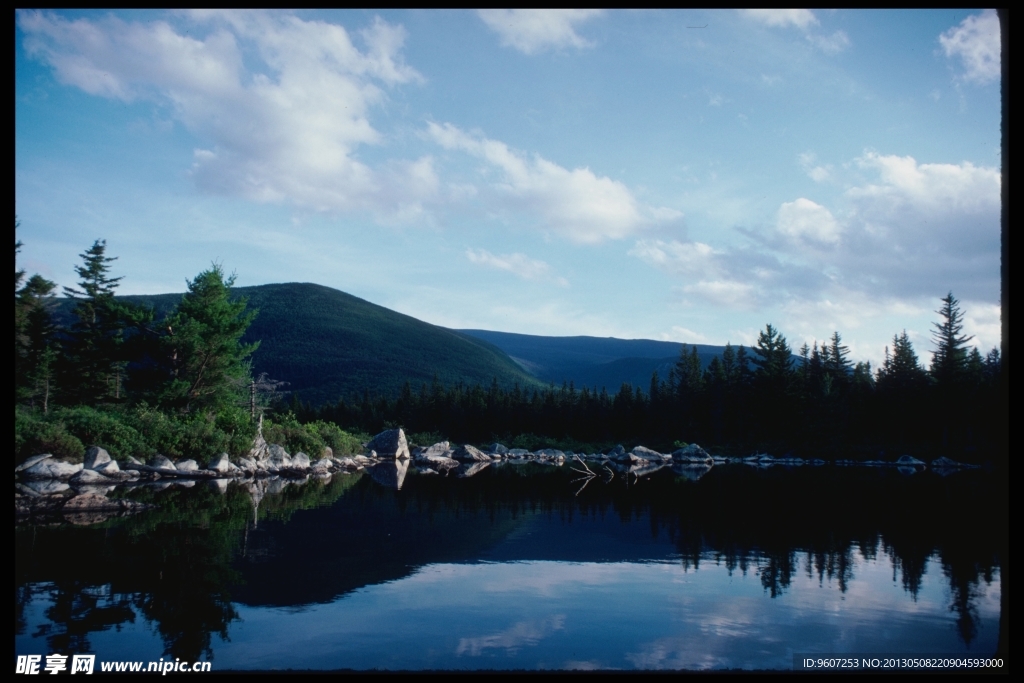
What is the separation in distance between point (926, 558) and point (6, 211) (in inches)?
717

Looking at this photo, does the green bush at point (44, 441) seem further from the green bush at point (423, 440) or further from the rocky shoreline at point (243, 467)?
the green bush at point (423, 440)

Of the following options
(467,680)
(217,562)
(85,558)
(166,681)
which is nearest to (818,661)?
(467,680)

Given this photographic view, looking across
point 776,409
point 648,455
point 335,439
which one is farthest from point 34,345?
point 776,409

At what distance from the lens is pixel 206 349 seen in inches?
1315

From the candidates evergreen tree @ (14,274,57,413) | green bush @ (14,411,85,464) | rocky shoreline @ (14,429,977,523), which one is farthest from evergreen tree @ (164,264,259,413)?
green bush @ (14,411,85,464)

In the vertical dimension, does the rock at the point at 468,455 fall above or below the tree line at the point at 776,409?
below

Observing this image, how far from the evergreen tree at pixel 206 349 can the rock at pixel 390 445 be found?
A: 24997 mm

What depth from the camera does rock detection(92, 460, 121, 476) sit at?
24.4m

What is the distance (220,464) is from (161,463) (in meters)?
2.70

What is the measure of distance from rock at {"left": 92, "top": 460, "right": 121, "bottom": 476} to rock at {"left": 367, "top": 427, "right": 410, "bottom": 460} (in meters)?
34.4

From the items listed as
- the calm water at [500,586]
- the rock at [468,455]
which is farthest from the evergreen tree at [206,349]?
the rock at [468,455]

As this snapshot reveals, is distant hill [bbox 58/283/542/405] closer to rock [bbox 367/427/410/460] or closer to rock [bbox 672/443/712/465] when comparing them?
rock [bbox 367/427/410/460]

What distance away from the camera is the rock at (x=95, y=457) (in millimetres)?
Answer: 24438

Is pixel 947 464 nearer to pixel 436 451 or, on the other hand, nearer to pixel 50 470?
pixel 436 451
